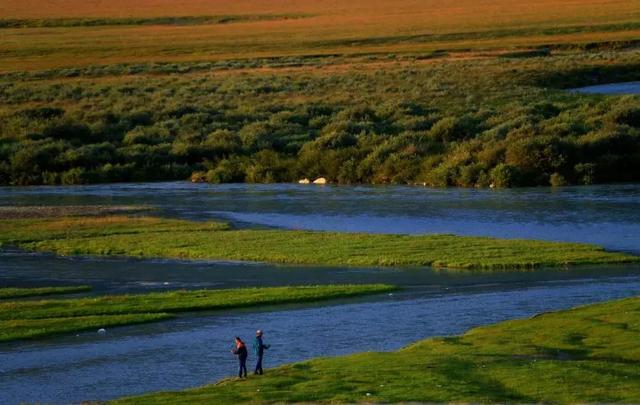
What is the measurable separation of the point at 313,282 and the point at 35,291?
7.87 m

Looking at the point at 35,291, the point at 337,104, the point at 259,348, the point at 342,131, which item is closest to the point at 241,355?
the point at 259,348

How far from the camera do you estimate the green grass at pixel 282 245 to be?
40.5 meters

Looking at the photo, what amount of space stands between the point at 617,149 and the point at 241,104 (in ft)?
110

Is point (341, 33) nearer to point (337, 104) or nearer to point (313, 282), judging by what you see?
point (337, 104)

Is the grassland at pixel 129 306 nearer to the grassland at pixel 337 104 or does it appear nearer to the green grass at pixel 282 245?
the green grass at pixel 282 245

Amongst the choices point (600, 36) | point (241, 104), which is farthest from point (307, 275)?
point (600, 36)

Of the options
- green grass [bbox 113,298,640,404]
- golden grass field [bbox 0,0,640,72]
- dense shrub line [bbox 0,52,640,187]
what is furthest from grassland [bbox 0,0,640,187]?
green grass [bbox 113,298,640,404]

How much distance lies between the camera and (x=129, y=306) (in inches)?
1355

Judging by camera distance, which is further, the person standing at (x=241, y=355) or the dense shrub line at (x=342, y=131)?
the dense shrub line at (x=342, y=131)

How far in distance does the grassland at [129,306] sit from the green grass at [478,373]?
24.2 feet

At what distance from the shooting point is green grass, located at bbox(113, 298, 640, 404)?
A: 22531mm

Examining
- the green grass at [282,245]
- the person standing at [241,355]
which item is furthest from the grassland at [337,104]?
the person standing at [241,355]

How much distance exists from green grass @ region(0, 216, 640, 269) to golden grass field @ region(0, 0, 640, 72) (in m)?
80.2

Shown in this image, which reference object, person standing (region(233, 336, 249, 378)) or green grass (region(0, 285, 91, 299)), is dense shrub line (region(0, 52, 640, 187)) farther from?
person standing (region(233, 336, 249, 378))
